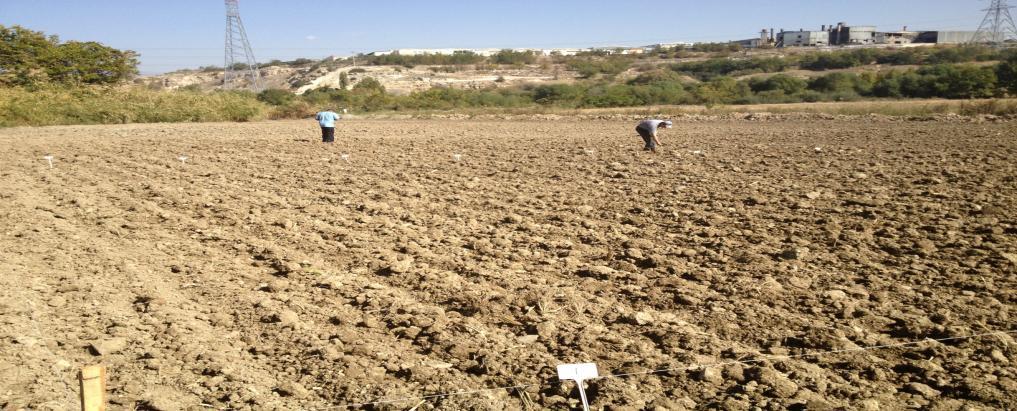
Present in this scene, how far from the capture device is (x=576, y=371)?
13.6 feet

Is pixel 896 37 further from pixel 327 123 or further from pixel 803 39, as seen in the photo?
pixel 327 123

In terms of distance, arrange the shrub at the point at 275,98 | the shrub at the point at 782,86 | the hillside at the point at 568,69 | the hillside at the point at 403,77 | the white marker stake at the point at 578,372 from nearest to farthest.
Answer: the white marker stake at the point at 578,372, the shrub at the point at 275,98, the shrub at the point at 782,86, the hillside at the point at 568,69, the hillside at the point at 403,77

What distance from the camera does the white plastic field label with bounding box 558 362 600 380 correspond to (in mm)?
4074

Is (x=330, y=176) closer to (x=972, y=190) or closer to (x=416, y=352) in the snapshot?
(x=416, y=352)

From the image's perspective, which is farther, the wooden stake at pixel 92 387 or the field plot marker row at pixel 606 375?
the field plot marker row at pixel 606 375

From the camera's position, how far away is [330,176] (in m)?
14.3

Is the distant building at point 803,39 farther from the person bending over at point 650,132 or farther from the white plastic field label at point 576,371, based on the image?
the white plastic field label at point 576,371

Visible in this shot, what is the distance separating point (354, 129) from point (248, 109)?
497 inches

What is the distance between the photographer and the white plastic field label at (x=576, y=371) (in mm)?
4074

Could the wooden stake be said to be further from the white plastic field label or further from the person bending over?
the person bending over

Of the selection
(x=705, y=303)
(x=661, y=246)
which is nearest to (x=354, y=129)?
(x=661, y=246)

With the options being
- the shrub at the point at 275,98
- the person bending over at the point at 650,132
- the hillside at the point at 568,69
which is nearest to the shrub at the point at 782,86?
the hillside at the point at 568,69

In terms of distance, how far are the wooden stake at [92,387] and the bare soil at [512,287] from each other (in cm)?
133

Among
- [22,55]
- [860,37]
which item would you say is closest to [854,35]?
[860,37]
